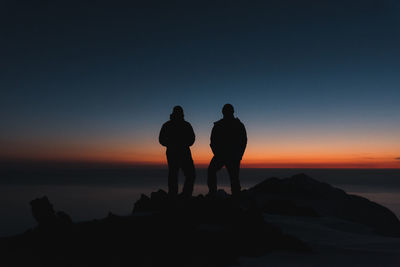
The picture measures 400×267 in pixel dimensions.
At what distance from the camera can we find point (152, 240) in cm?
807

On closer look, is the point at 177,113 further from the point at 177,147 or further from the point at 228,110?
the point at 228,110

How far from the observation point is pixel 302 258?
7656 mm

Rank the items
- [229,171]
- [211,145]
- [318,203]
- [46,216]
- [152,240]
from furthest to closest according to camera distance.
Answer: [318,203], [211,145], [229,171], [46,216], [152,240]

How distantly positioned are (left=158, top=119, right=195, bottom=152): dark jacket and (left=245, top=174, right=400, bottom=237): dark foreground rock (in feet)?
25.2

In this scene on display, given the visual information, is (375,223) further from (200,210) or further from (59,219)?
(59,219)

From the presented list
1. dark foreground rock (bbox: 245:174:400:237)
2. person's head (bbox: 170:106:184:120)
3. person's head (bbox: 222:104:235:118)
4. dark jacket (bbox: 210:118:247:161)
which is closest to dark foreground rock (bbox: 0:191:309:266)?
dark jacket (bbox: 210:118:247:161)

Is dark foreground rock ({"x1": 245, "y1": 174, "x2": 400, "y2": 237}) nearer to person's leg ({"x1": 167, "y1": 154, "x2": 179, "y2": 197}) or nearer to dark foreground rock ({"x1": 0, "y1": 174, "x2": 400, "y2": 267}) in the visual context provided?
dark foreground rock ({"x1": 0, "y1": 174, "x2": 400, "y2": 267})

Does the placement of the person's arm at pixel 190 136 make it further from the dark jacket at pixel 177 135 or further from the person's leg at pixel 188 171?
the person's leg at pixel 188 171

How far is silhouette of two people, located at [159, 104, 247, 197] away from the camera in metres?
9.95

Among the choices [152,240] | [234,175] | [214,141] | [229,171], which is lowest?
[152,240]

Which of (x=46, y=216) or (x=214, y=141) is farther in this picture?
(x=214, y=141)

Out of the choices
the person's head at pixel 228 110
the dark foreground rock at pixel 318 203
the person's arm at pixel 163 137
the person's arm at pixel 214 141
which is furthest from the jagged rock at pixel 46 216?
the dark foreground rock at pixel 318 203

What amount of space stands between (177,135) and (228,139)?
1.50 m

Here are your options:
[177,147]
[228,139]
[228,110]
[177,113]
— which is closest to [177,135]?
[177,147]
